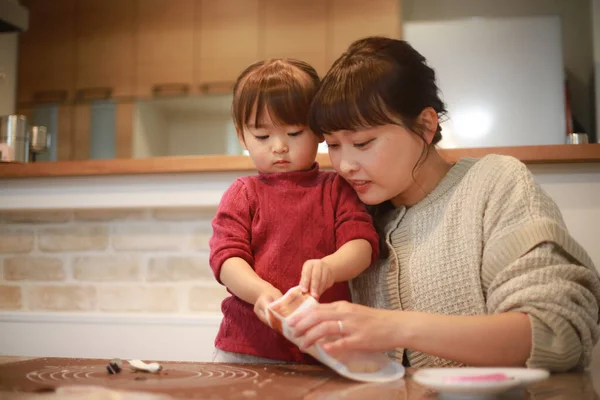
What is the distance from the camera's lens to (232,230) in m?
0.96

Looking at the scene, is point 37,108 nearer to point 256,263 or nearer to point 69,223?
point 69,223

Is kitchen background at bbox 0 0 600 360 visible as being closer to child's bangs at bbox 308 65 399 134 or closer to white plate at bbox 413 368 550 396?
child's bangs at bbox 308 65 399 134

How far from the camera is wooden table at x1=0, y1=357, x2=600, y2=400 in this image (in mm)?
634

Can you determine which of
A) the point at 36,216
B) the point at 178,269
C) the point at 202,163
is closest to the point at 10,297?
the point at 36,216

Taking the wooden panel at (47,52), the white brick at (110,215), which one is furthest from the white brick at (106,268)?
the wooden panel at (47,52)

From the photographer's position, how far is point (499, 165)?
962 millimetres

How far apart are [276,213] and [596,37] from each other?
2.58 metres

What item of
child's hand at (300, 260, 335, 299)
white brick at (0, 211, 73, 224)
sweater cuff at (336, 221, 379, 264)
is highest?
white brick at (0, 211, 73, 224)

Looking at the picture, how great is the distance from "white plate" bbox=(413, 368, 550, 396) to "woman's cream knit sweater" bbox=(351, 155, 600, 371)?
17cm

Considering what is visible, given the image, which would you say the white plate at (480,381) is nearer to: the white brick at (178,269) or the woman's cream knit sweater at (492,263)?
the woman's cream knit sweater at (492,263)

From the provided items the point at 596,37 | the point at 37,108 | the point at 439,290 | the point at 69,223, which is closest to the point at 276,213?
the point at 439,290

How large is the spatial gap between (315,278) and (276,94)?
33cm

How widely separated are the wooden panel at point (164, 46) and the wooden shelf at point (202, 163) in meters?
1.89

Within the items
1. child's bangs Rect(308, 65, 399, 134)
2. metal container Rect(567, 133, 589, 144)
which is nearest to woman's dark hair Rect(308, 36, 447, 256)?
child's bangs Rect(308, 65, 399, 134)
